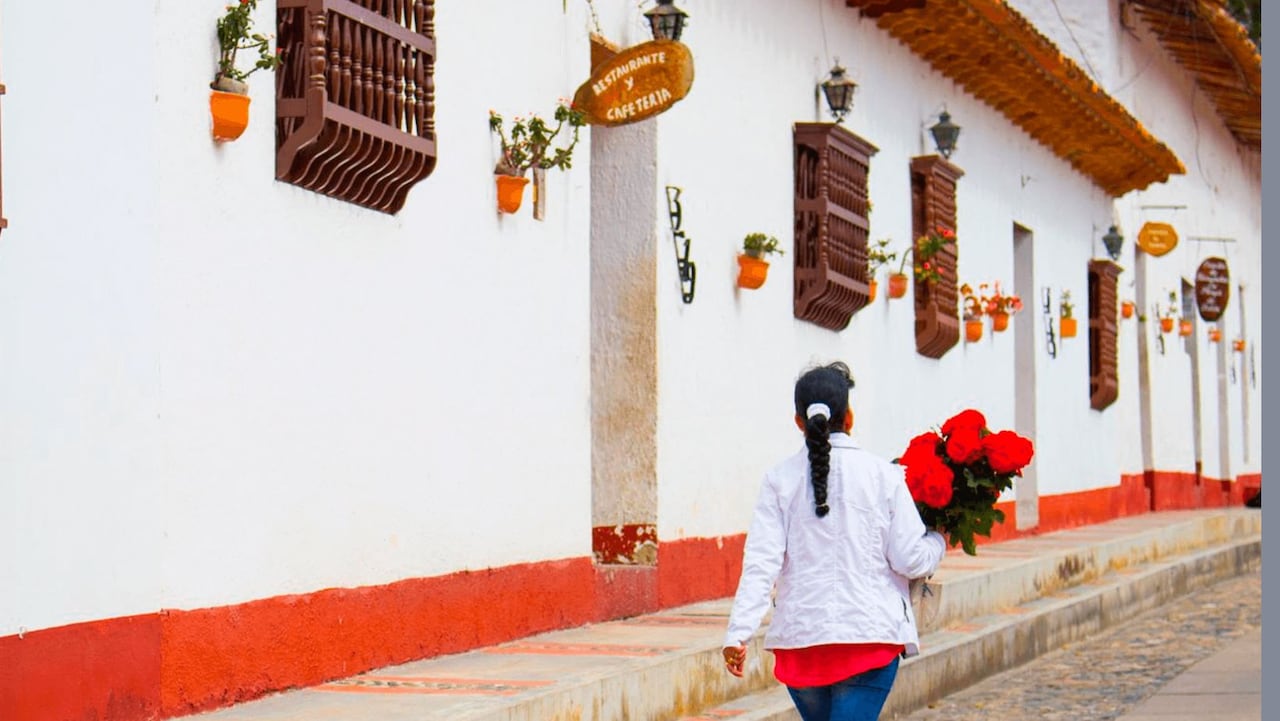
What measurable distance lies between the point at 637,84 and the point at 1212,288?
1998 cm

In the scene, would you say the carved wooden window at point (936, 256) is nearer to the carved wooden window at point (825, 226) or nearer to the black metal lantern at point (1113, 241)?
the carved wooden window at point (825, 226)

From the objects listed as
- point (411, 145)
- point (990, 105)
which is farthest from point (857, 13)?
point (411, 145)

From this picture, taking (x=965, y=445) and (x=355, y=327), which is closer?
(x=965, y=445)

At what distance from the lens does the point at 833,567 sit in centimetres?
573

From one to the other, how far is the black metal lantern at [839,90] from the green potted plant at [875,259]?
1.25m

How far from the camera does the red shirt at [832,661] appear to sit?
566 cm

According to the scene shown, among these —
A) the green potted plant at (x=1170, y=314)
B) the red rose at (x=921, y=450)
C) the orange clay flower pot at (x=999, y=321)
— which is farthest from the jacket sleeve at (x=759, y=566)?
the green potted plant at (x=1170, y=314)

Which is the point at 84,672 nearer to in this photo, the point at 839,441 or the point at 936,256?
the point at 839,441

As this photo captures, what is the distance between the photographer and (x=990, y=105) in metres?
19.0

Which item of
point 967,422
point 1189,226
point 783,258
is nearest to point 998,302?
point 783,258

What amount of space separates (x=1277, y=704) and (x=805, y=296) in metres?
7.80

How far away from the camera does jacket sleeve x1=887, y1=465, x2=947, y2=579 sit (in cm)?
574

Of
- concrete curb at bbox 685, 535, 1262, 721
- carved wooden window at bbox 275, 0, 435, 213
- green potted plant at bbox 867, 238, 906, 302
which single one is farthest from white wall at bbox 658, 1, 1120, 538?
carved wooden window at bbox 275, 0, 435, 213

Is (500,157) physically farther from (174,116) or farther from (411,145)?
(174,116)
